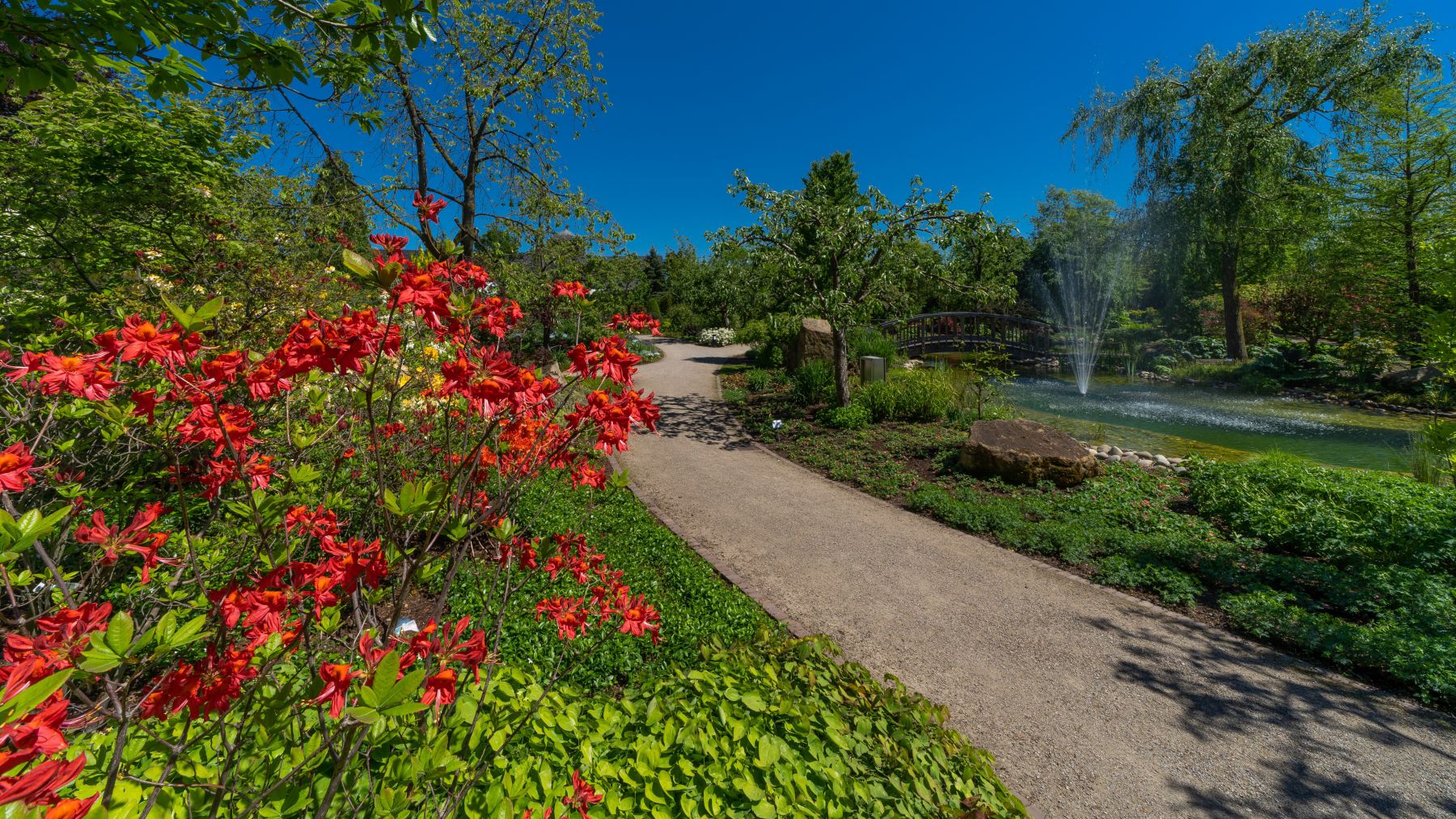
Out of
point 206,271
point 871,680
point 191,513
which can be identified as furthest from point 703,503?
point 206,271

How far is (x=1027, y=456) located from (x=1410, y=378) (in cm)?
1267

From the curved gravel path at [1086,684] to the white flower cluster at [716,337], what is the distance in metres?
21.2

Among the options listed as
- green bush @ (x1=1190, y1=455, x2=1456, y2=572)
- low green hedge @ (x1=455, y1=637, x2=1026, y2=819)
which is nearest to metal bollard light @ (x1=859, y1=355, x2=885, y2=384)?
green bush @ (x1=1190, y1=455, x2=1456, y2=572)

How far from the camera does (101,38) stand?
2107mm

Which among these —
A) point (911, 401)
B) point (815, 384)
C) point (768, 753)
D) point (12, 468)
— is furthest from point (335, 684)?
point (815, 384)

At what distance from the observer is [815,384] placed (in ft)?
35.5

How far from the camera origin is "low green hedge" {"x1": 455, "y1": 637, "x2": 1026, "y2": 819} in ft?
5.29

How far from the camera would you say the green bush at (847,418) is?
29.9 ft

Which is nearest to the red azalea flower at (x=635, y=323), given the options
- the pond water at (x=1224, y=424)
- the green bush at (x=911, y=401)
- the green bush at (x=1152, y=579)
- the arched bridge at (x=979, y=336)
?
the green bush at (x=1152, y=579)

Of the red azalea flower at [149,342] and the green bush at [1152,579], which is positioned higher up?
the red azalea flower at [149,342]

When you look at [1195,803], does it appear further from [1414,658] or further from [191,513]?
[191,513]

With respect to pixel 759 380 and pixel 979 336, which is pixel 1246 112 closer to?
pixel 979 336

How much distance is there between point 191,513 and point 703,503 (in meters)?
4.37

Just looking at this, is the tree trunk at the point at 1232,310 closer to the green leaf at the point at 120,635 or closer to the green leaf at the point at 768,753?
the green leaf at the point at 768,753
